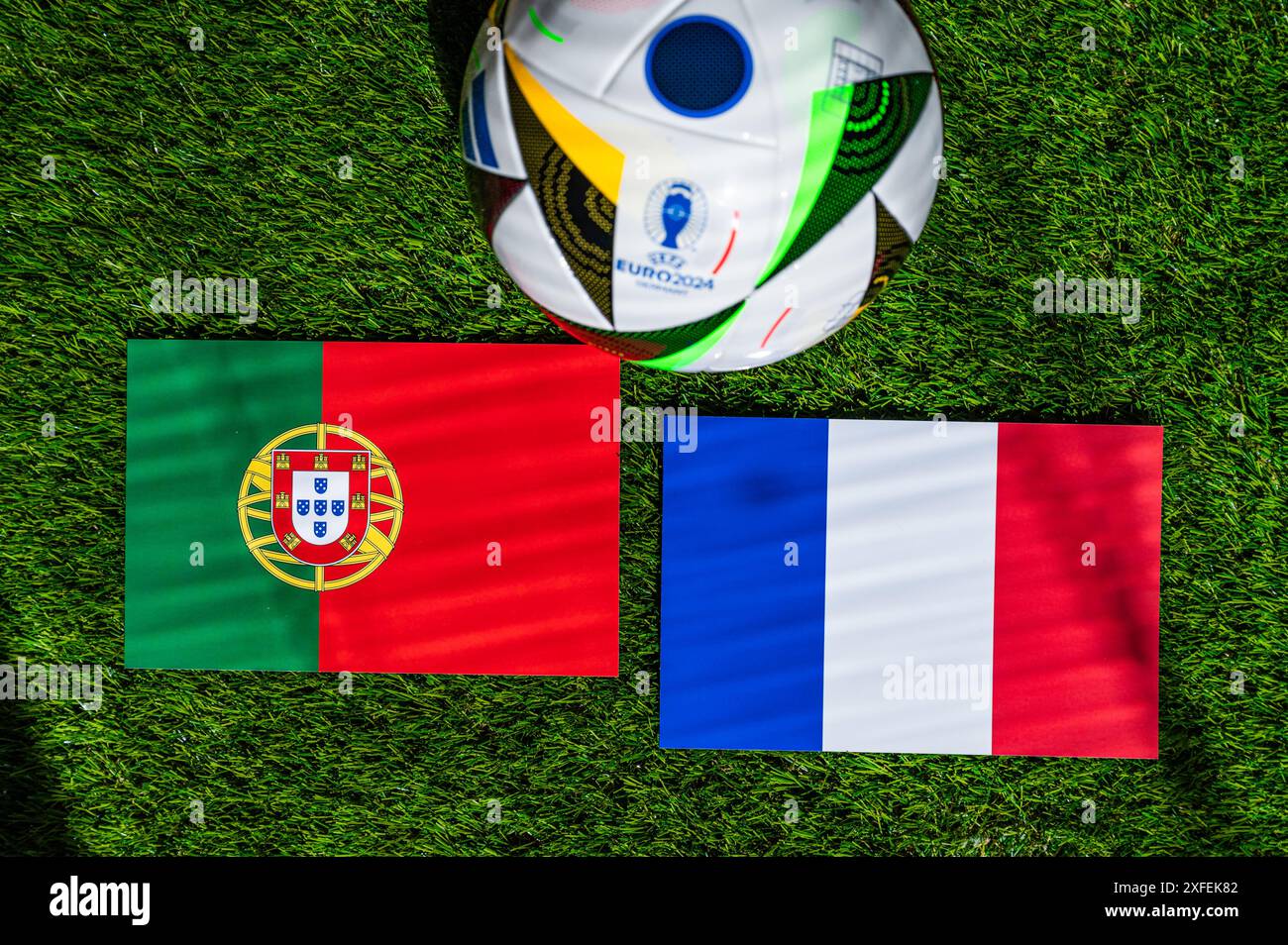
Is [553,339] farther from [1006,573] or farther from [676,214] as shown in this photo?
[1006,573]

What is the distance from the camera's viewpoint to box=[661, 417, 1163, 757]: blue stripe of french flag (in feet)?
10.7

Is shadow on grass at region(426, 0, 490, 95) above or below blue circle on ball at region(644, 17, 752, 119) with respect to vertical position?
above

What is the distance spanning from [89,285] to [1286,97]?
14.2ft

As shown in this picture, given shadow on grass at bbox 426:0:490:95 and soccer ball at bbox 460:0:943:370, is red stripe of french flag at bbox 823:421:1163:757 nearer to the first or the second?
soccer ball at bbox 460:0:943:370

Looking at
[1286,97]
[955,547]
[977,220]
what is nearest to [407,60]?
[977,220]

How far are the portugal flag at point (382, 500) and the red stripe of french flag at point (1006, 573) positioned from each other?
0.88 m

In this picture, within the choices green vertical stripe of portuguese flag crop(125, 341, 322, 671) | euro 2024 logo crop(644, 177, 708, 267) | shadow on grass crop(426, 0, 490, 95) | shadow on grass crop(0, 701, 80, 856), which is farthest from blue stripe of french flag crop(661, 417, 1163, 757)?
shadow on grass crop(0, 701, 80, 856)

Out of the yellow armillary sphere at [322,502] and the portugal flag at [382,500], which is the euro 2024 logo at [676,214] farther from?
the yellow armillary sphere at [322,502]

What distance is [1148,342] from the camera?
3258mm

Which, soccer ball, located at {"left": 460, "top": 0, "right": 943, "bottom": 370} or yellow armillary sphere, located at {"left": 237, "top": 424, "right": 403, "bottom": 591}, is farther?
yellow armillary sphere, located at {"left": 237, "top": 424, "right": 403, "bottom": 591}

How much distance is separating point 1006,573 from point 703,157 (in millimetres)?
1985

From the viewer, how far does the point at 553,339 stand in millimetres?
3287

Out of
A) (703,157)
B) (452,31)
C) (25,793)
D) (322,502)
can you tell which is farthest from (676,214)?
(25,793)

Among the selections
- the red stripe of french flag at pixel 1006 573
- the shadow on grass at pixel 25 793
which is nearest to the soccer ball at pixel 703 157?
the red stripe of french flag at pixel 1006 573
